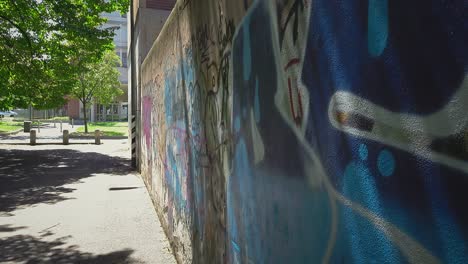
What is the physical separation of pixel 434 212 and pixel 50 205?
7850mm

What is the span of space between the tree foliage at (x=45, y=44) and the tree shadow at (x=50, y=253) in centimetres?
1036

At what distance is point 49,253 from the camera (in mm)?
4945

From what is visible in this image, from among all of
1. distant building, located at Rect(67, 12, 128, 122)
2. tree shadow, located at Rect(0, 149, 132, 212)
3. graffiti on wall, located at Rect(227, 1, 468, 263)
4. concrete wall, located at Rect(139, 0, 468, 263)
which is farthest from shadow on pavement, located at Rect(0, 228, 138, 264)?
distant building, located at Rect(67, 12, 128, 122)

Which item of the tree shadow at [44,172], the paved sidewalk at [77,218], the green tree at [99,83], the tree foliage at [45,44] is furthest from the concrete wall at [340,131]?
the green tree at [99,83]

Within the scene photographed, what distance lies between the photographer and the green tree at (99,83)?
32.3 metres

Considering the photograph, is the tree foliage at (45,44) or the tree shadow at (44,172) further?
the tree foliage at (45,44)

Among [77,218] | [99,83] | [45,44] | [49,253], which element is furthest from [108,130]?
[49,253]

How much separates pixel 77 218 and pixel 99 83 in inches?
1119

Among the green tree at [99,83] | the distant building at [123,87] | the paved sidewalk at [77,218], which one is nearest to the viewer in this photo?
the paved sidewalk at [77,218]

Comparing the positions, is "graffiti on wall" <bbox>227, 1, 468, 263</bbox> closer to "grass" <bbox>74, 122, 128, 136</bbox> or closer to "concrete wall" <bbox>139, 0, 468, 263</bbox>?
"concrete wall" <bbox>139, 0, 468, 263</bbox>

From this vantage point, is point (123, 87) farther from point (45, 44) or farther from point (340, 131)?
point (340, 131)

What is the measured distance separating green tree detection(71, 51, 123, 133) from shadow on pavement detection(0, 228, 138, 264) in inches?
1101

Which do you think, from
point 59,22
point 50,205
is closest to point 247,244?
point 50,205

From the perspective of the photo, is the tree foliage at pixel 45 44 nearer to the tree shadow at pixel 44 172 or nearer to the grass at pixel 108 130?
the tree shadow at pixel 44 172
